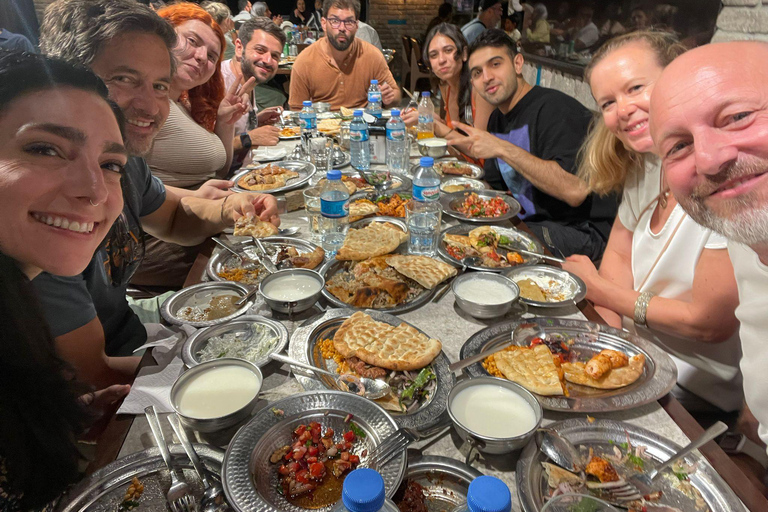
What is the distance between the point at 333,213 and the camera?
2566 mm

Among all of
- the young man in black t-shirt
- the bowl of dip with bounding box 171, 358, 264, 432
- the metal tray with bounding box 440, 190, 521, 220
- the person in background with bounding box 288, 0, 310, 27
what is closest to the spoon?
the bowl of dip with bounding box 171, 358, 264, 432

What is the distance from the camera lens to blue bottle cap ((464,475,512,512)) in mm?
839

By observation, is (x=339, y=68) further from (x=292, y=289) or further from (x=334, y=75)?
(x=292, y=289)

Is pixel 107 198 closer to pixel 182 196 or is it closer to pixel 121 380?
pixel 121 380

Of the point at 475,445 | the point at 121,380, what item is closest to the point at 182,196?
the point at 121,380

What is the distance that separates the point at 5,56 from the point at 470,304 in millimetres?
1738

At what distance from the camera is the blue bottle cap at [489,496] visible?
84 cm

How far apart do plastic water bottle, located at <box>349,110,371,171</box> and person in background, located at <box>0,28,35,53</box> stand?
3.07 meters

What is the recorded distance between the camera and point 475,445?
1.30 metres

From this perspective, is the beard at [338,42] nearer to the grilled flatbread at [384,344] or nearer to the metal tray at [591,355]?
the grilled flatbread at [384,344]

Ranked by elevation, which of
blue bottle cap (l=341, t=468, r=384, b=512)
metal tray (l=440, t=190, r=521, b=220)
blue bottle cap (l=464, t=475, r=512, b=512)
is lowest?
metal tray (l=440, t=190, r=521, b=220)

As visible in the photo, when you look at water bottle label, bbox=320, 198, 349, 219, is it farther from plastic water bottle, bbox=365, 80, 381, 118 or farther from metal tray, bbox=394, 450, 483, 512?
plastic water bottle, bbox=365, 80, 381, 118

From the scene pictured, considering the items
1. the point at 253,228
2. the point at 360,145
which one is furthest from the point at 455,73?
the point at 253,228

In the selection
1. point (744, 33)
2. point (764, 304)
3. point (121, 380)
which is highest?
point (744, 33)
